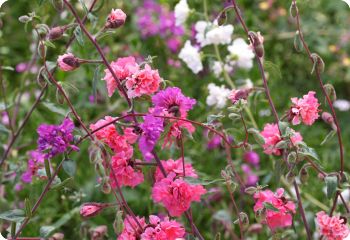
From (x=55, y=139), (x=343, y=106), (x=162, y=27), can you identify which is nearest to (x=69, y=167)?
(x=55, y=139)

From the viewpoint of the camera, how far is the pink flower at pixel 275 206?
1092 millimetres

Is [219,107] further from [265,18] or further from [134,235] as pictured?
[265,18]

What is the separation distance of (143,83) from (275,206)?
31 cm

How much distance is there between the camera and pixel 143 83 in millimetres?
1027

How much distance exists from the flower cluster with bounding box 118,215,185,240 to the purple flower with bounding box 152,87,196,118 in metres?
0.17

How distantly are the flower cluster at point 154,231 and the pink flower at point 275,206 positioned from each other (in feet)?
0.52

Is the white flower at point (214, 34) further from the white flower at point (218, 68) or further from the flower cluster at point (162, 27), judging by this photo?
the flower cluster at point (162, 27)

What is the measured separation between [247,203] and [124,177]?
786mm

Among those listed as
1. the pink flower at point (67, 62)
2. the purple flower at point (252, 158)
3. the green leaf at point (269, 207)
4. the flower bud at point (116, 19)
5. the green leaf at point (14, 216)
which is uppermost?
the flower bud at point (116, 19)

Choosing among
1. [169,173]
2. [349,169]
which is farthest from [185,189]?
[349,169]

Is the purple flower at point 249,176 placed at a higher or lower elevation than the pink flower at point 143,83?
lower

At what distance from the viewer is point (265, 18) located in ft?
8.77

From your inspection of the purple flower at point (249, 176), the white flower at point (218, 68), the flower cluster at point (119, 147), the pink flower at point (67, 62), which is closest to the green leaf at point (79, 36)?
the pink flower at point (67, 62)

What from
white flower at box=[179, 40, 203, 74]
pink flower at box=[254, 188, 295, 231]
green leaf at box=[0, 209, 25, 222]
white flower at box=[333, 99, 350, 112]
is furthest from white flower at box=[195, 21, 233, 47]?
white flower at box=[333, 99, 350, 112]
